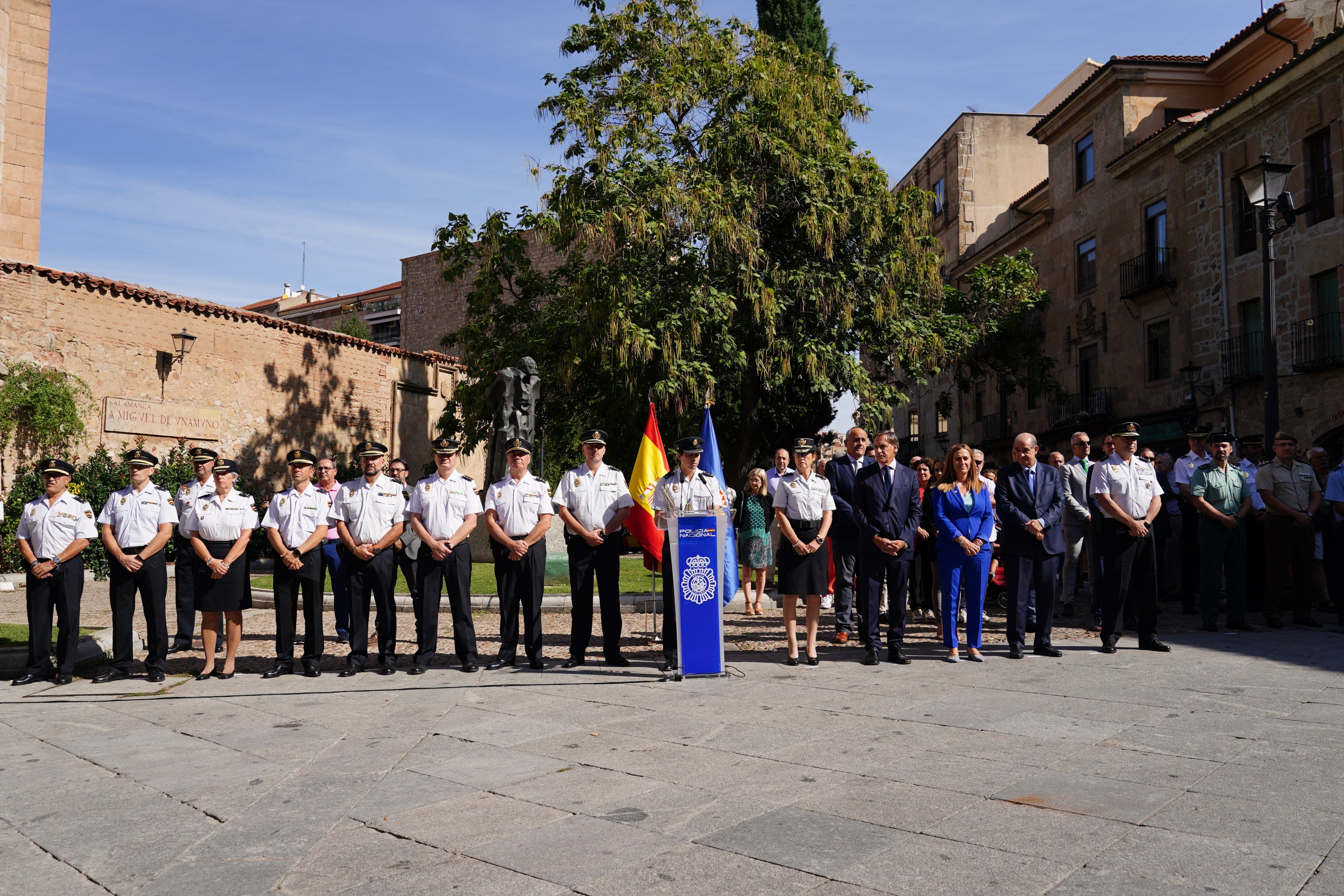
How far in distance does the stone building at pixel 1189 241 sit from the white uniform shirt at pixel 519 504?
17.3 meters

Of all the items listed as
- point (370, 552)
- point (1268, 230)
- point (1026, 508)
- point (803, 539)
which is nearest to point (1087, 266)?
point (1268, 230)

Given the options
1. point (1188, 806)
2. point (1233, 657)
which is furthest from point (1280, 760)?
point (1233, 657)

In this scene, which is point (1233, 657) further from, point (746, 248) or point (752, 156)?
point (752, 156)

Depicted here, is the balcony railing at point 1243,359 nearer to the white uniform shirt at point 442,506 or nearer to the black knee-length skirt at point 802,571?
the black knee-length skirt at point 802,571

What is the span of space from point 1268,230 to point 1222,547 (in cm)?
499

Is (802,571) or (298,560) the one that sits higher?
(298,560)

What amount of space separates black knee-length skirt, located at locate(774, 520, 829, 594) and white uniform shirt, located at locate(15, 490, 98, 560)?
19.1 ft

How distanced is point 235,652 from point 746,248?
1249 centimetres

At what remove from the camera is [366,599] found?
8984 mm

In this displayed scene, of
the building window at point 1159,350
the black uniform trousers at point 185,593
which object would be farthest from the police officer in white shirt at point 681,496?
the building window at point 1159,350

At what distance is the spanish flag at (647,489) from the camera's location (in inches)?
370

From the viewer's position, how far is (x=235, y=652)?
9203 millimetres

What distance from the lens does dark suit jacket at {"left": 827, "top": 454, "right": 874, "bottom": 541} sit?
33.1 ft

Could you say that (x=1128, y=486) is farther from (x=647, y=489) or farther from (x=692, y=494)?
(x=647, y=489)
